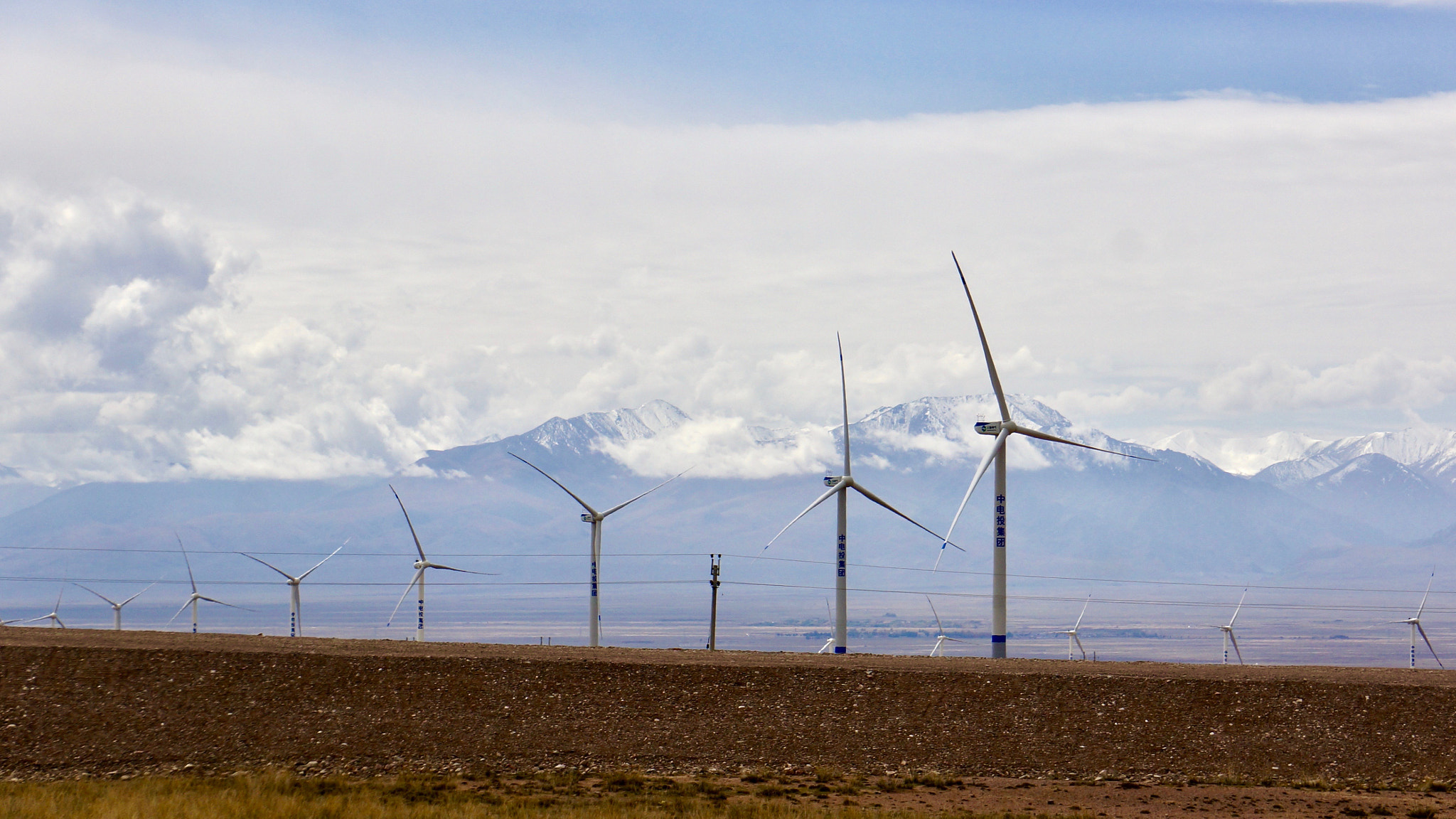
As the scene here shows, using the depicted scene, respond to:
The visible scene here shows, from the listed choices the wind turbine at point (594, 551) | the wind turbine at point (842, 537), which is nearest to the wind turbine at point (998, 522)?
the wind turbine at point (842, 537)

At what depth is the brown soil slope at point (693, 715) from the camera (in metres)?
34.3

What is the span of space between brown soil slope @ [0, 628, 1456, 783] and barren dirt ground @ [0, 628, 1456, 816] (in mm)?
67

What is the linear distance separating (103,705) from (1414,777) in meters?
34.5

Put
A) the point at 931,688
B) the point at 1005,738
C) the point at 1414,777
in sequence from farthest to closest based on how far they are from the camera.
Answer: the point at 931,688
the point at 1005,738
the point at 1414,777

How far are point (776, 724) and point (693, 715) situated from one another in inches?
92.0

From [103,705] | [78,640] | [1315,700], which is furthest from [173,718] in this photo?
[1315,700]

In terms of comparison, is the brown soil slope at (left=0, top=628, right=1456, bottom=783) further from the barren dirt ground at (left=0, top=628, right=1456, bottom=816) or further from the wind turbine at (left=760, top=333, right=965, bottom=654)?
the wind turbine at (left=760, top=333, right=965, bottom=654)

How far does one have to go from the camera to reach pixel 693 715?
36812 mm

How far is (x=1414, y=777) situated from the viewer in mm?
32812

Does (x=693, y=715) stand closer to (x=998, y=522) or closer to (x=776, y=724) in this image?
(x=776, y=724)

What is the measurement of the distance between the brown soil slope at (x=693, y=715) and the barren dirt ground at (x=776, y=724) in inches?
2.6

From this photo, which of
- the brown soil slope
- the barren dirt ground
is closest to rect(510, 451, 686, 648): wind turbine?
the brown soil slope

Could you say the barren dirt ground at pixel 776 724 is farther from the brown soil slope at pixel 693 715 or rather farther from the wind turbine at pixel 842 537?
the wind turbine at pixel 842 537

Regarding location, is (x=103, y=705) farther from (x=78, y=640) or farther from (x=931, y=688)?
(x=931, y=688)
